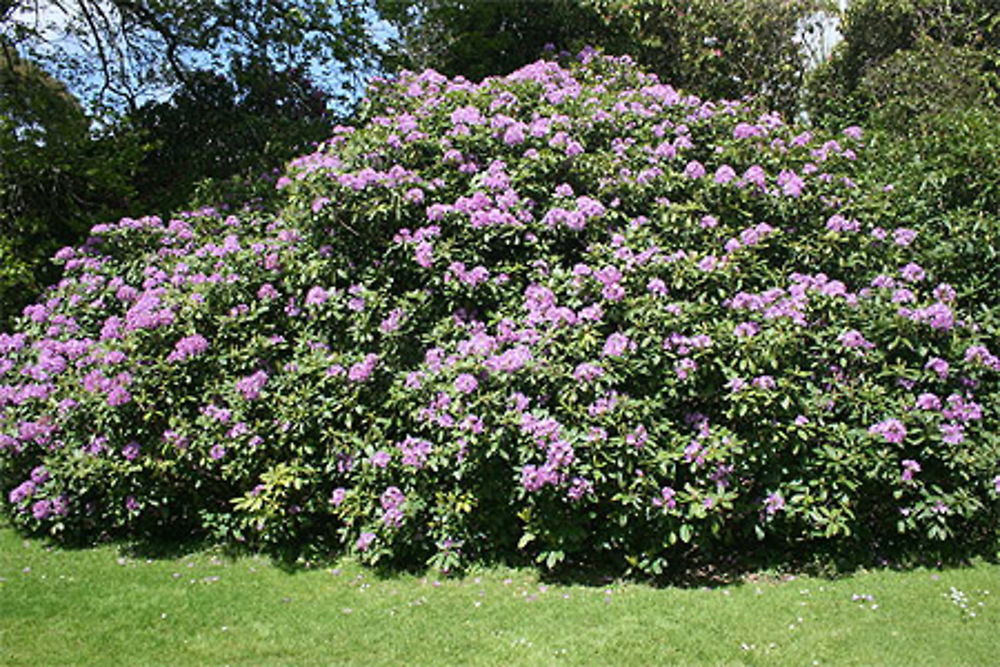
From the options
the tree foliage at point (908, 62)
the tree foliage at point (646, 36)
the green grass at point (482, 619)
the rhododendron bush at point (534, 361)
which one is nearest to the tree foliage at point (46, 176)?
the rhododendron bush at point (534, 361)

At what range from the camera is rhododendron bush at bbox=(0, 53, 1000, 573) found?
4.38m

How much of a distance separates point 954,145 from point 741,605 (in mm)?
3931

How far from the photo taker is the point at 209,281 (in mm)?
5488

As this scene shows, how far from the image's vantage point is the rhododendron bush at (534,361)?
4379mm

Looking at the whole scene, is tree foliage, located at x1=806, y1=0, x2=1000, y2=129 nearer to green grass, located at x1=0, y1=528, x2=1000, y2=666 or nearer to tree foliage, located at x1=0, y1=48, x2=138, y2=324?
green grass, located at x1=0, y1=528, x2=1000, y2=666

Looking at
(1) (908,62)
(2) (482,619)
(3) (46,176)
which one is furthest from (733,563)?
(1) (908,62)

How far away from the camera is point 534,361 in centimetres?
445

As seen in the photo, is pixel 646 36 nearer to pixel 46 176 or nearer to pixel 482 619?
pixel 46 176

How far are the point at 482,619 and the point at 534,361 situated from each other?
141 centimetres

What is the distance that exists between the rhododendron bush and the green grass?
0.32m

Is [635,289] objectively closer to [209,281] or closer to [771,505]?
[771,505]

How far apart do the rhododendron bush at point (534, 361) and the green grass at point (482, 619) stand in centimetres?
32

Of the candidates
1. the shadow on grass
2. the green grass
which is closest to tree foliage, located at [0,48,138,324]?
the green grass

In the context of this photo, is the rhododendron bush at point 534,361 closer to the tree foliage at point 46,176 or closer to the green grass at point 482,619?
the green grass at point 482,619
